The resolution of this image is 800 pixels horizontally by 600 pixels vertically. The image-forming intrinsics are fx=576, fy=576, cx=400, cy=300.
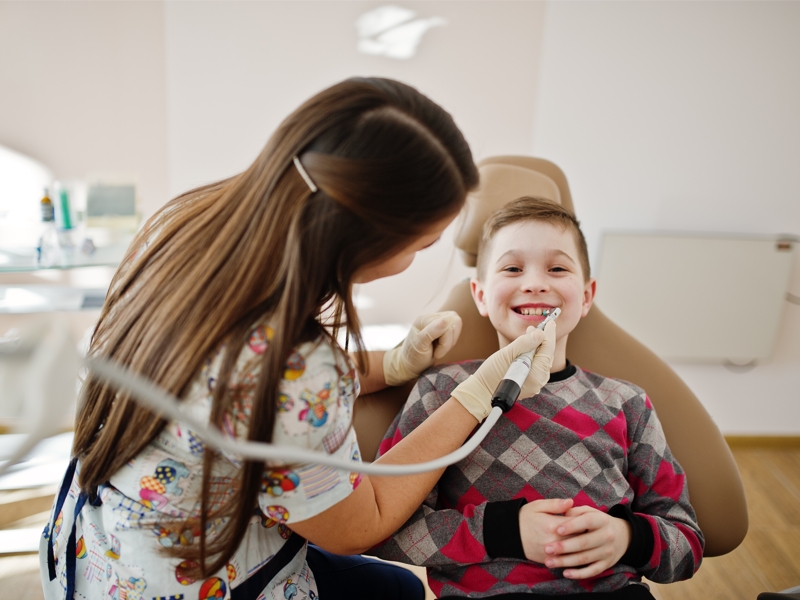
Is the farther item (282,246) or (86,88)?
(86,88)

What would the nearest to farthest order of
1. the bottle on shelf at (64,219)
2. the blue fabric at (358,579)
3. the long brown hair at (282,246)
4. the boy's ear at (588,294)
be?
the long brown hair at (282,246)
the blue fabric at (358,579)
the boy's ear at (588,294)
the bottle on shelf at (64,219)

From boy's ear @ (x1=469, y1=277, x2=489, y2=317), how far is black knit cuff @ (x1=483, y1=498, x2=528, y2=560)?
42cm

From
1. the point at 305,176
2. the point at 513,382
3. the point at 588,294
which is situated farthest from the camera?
the point at 588,294

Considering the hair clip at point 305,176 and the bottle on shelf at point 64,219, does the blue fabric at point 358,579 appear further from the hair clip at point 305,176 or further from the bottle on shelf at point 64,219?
the bottle on shelf at point 64,219

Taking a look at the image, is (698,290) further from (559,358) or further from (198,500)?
(198,500)

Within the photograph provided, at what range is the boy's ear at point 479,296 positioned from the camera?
1176 millimetres

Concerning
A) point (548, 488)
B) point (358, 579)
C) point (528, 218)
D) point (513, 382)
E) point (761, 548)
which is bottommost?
point (761, 548)

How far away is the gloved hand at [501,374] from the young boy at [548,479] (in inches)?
1.7

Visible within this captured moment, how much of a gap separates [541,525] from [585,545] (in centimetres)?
7

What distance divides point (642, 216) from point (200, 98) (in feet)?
5.65

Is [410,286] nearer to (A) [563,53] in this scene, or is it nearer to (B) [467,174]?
(A) [563,53]

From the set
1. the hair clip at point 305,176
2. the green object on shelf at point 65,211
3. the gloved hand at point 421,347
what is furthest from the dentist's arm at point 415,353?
the green object on shelf at point 65,211

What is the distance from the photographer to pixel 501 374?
0.90 meters

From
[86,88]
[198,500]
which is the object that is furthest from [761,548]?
[86,88]
